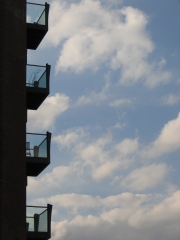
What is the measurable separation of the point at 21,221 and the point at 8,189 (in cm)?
153

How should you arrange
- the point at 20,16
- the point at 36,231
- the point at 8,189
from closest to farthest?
the point at 8,189, the point at 36,231, the point at 20,16

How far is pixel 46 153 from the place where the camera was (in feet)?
86.1

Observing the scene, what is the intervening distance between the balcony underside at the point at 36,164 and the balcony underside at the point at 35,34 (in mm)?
6720

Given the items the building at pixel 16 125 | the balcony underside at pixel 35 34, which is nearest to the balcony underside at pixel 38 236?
the building at pixel 16 125

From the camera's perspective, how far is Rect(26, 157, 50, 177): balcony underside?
25844 millimetres

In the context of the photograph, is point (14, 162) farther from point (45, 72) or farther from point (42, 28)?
point (42, 28)

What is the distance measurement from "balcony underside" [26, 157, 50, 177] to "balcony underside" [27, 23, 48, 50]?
672 centimetres

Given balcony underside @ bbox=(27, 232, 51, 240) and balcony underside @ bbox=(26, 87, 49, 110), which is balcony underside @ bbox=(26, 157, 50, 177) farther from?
balcony underside @ bbox=(26, 87, 49, 110)

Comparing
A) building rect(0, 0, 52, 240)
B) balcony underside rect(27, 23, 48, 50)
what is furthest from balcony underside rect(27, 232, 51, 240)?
balcony underside rect(27, 23, 48, 50)

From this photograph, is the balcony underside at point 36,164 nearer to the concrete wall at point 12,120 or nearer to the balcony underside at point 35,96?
the concrete wall at point 12,120

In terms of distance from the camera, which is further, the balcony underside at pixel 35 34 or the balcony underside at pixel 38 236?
the balcony underside at pixel 35 34

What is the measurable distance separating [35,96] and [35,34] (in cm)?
342

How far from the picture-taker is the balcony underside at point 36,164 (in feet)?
84.8

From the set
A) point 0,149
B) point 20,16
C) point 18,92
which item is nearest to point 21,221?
point 0,149
